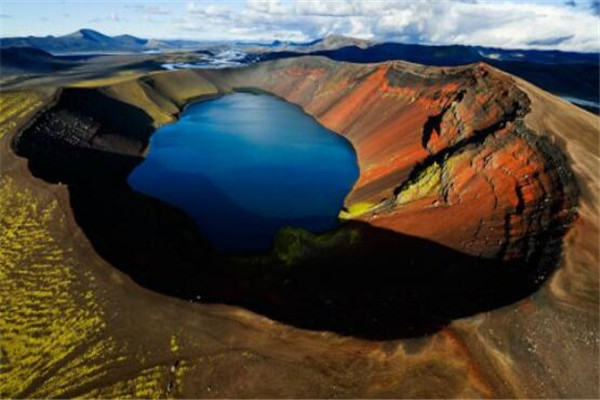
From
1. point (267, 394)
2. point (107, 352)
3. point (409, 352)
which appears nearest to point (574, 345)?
point (409, 352)

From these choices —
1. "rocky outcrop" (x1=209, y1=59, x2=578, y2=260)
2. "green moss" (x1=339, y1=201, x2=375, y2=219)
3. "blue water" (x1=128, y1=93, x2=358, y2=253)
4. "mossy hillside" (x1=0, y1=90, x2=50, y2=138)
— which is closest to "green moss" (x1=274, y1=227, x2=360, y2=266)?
"rocky outcrop" (x1=209, y1=59, x2=578, y2=260)

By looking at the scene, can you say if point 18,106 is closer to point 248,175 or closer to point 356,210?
point 248,175

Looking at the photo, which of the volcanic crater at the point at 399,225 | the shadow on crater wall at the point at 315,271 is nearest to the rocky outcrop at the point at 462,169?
the volcanic crater at the point at 399,225

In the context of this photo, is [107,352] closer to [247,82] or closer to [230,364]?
[230,364]

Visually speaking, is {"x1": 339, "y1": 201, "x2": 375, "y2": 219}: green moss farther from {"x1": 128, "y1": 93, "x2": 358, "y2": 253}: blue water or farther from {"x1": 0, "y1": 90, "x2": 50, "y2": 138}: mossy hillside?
{"x1": 0, "y1": 90, "x2": 50, "y2": 138}: mossy hillside

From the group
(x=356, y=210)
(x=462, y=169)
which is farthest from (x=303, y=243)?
(x=462, y=169)

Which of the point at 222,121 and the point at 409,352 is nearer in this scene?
the point at 409,352

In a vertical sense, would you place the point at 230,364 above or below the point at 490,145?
below
